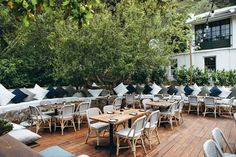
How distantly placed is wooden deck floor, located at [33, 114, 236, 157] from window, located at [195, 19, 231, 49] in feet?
30.9

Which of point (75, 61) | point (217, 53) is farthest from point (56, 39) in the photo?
point (217, 53)

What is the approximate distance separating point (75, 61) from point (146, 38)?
2.91 m

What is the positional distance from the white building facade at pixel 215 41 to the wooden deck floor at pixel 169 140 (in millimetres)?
8211

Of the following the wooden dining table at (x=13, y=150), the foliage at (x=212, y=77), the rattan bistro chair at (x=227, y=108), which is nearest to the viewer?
the wooden dining table at (x=13, y=150)

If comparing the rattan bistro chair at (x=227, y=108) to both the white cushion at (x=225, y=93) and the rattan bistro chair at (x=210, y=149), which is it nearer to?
the white cushion at (x=225, y=93)

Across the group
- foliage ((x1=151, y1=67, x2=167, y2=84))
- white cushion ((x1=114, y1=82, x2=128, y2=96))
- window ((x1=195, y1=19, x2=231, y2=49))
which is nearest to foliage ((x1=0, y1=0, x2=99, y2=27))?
white cushion ((x1=114, y1=82, x2=128, y2=96))

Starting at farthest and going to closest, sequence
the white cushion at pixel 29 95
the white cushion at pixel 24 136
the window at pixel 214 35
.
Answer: the window at pixel 214 35, the white cushion at pixel 29 95, the white cushion at pixel 24 136

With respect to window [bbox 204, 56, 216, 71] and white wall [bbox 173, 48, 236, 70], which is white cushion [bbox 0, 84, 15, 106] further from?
window [bbox 204, 56, 216, 71]

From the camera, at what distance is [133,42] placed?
8938 mm

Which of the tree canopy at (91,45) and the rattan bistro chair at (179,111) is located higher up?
the tree canopy at (91,45)

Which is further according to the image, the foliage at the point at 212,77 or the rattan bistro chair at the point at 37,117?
the foliage at the point at 212,77

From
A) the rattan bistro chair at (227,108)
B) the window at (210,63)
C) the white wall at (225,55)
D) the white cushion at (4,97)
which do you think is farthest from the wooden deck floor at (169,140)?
the window at (210,63)

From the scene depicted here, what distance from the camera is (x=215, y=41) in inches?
665

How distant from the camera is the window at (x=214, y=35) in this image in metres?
16.3
